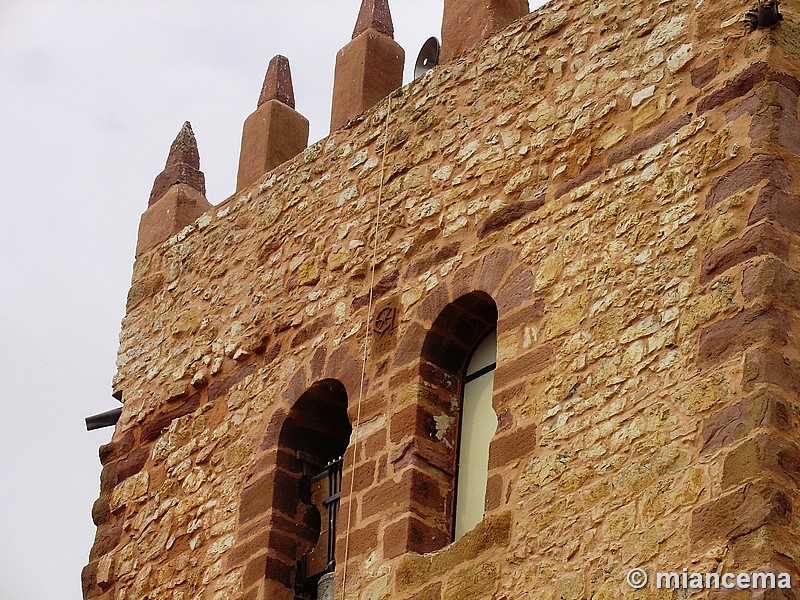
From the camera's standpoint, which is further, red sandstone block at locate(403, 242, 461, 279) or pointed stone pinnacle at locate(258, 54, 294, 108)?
pointed stone pinnacle at locate(258, 54, 294, 108)

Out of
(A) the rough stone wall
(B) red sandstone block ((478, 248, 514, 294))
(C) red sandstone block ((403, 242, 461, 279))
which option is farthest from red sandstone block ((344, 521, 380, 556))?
(C) red sandstone block ((403, 242, 461, 279))

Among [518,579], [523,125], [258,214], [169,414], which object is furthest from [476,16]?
[518,579]

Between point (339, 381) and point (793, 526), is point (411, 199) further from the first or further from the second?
point (793, 526)

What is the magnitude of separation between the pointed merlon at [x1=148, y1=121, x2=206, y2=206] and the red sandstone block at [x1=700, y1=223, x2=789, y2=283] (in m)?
4.74

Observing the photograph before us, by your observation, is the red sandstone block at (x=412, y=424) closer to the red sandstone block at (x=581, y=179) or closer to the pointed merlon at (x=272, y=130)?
the red sandstone block at (x=581, y=179)

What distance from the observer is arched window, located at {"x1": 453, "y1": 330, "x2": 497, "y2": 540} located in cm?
848

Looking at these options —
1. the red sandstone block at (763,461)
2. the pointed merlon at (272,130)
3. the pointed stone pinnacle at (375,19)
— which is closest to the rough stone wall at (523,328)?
the red sandstone block at (763,461)

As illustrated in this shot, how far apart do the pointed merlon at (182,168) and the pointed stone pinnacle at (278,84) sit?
695 mm

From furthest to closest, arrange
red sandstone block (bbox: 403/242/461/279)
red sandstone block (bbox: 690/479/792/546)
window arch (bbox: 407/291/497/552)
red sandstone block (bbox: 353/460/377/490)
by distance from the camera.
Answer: red sandstone block (bbox: 403/242/461/279) → red sandstone block (bbox: 353/460/377/490) → window arch (bbox: 407/291/497/552) → red sandstone block (bbox: 690/479/792/546)

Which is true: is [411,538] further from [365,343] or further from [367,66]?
[367,66]

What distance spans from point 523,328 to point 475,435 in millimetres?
595

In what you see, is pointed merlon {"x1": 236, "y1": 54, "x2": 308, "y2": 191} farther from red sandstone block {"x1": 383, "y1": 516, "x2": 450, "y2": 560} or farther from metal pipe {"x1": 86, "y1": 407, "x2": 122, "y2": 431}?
red sandstone block {"x1": 383, "y1": 516, "x2": 450, "y2": 560}

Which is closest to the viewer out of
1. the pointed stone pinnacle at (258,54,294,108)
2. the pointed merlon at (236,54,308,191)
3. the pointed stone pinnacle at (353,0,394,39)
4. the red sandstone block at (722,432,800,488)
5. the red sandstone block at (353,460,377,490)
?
the red sandstone block at (722,432,800,488)

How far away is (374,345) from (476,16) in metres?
1.87
